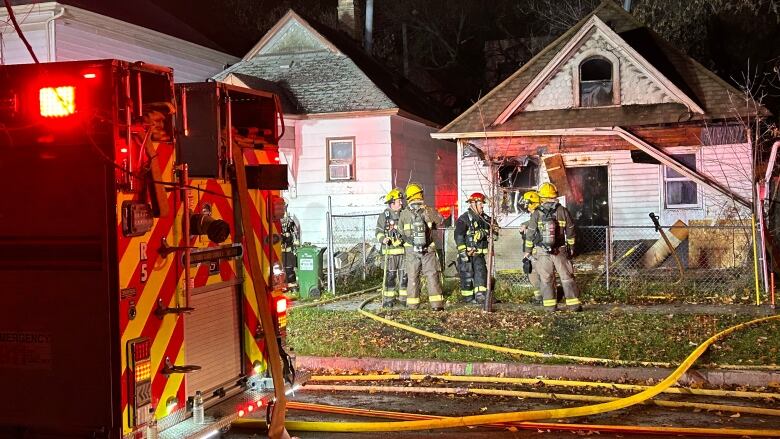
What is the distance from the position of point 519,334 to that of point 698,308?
3.27m

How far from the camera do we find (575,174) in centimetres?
1919

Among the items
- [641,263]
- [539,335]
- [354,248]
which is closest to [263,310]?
[539,335]

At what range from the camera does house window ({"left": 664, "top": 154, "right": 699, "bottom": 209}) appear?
1798 cm

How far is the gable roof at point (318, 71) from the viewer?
20016 millimetres

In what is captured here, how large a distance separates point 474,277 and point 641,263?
5.18 metres

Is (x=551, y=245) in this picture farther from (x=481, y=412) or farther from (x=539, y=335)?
(x=481, y=412)

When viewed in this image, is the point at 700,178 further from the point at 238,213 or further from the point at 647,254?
the point at 238,213

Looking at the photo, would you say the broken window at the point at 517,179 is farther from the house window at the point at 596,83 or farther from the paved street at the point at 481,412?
the paved street at the point at 481,412

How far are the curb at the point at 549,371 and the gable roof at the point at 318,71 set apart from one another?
11.0m

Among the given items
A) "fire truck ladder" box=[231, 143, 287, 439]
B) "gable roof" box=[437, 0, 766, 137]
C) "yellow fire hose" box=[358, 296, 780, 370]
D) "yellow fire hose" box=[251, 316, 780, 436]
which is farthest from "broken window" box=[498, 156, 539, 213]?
"fire truck ladder" box=[231, 143, 287, 439]

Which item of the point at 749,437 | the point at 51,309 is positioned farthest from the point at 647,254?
the point at 51,309

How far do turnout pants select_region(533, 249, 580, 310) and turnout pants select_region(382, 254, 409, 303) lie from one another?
2.11m

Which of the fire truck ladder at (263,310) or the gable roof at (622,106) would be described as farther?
the gable roof at (622,106)

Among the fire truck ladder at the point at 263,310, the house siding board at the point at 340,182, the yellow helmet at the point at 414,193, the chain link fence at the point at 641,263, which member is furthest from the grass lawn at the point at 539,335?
the house siding board at the point at 340,182
